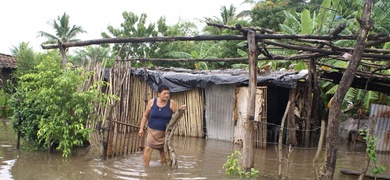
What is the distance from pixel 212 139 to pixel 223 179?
6.00m

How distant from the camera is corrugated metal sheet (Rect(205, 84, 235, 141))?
1203cm

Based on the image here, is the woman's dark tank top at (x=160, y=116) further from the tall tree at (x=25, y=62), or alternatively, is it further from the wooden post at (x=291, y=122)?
the tall tree at (x=25, y=62)

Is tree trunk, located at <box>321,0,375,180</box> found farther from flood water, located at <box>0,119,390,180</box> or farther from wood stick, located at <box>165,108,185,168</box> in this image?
wood stick, located at <box>165,108,185,168</box>

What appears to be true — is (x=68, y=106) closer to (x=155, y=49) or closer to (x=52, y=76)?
(x=52, y=76)

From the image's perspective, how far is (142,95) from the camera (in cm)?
1327

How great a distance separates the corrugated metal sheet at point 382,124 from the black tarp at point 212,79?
2333 millimetres

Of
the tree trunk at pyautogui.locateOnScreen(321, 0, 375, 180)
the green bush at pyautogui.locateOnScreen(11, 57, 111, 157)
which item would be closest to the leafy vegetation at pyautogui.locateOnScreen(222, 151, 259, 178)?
the tree trunk at pyautogui.locateOnScreen(321, 0, 375, 180)

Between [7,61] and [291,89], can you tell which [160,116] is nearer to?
[291,89]

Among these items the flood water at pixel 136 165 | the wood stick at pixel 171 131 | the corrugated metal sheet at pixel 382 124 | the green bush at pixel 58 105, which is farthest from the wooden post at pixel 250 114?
the corrugated metal sheet at pixel 382 124

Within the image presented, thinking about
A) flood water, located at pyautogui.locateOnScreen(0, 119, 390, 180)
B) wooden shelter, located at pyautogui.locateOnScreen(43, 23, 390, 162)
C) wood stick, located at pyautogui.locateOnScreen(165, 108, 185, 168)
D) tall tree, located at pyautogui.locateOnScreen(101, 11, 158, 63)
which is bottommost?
flood water, located at pyautogui.locateOnScreen(0, 119, 390, 180)

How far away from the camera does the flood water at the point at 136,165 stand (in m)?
6.50

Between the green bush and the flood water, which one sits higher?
the green bush

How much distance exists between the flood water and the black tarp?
80.8 inches

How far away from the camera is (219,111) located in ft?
40.4
